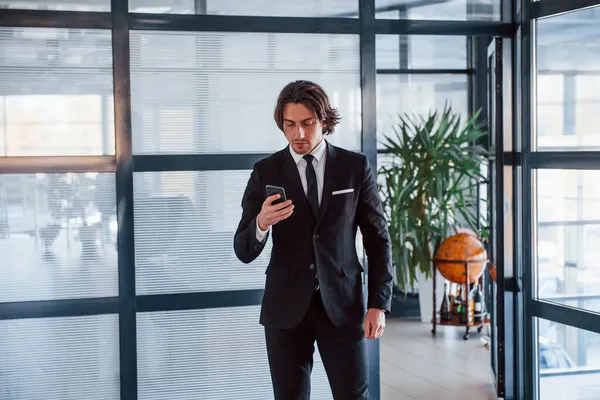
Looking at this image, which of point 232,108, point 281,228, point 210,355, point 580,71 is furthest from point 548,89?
point 210,355

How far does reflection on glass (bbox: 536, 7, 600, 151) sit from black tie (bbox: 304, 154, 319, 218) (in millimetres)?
1520

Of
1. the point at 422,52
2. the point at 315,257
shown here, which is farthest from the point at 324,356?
the point at 422,52

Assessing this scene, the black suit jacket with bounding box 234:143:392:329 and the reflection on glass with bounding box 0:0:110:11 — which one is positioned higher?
the reflection on glass with bounding box 0:0:110:11

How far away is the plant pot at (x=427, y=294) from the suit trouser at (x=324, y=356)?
15.1 ft

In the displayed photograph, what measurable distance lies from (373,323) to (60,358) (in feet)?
5.81

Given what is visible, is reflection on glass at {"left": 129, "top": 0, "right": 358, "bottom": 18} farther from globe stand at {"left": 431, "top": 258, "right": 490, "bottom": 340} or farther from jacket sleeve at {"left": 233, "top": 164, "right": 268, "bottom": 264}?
globe stand at {"left": 431, "top": 258, "right": 490, "bottom": 340}

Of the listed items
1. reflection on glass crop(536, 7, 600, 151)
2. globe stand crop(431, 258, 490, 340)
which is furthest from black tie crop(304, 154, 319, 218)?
globe stand crop(431, 258, 490, 340)

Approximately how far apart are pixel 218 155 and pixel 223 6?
27.9 inches

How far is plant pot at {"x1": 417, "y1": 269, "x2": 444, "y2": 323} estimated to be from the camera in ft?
25.0

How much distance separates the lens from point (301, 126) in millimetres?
3066

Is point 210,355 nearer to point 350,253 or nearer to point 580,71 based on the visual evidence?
point 350,253

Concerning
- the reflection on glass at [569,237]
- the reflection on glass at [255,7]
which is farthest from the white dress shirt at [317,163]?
the reflection on glass at [569,237]

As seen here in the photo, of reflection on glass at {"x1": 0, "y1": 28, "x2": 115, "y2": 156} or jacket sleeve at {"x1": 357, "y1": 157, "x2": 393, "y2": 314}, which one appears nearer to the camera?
jacket sleeve at {"x1": 357, "y1": 157, "x2": 393, "y2": 314}

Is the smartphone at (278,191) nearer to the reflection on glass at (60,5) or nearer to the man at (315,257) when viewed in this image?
the man at (315,257)
